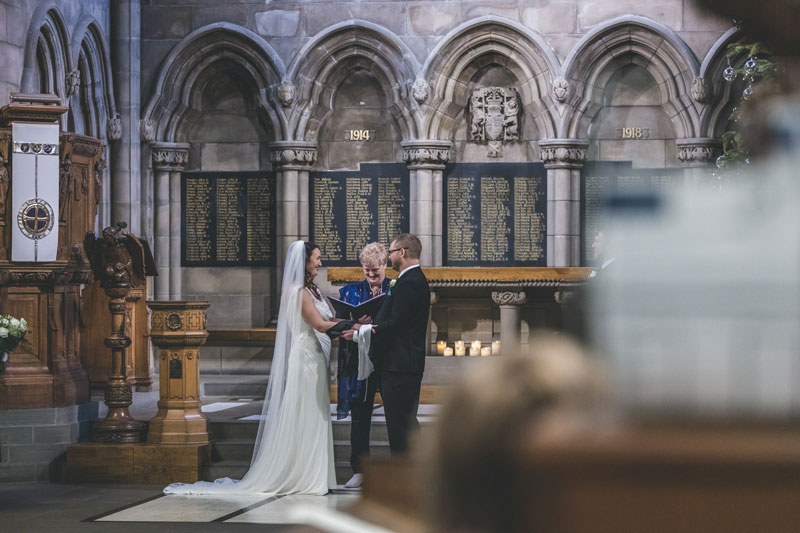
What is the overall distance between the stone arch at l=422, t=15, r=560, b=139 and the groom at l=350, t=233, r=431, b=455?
5.86 meters

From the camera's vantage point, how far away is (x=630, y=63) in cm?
1219

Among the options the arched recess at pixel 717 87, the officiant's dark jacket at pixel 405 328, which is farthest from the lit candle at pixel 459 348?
the arched recess at pixel 717 87

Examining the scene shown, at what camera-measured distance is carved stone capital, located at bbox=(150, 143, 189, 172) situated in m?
12.1

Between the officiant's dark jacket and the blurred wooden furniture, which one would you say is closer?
the officiant's dark jacket

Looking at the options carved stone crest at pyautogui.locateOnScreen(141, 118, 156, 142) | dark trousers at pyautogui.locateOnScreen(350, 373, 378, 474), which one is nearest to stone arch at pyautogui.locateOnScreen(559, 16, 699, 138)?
carved stone crest at pyautogui.locateOnScreen(141, 118, 156, 142)

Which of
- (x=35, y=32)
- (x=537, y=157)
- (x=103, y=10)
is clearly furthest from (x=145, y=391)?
Result: (x=537, y=157)

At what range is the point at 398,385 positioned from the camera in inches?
250

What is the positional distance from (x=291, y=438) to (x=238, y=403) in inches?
121

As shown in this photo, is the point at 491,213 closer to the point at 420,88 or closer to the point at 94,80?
the point at 420,88

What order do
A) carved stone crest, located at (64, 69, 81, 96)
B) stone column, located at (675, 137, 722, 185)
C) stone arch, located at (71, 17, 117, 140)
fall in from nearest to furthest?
carved stone crest, located at (64, 69, 81, 96)
stone arch, located at (71, 17, 117, 140)
stone column, located at (675, 137, 722, 185)

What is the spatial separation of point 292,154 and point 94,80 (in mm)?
2151

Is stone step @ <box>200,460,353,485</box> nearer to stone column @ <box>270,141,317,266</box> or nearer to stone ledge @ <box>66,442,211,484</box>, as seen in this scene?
stone ledge @ <box>66,442,211,484</box>

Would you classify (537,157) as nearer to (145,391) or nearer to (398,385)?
(145,391)

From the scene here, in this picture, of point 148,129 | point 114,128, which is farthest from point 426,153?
point 114,128
